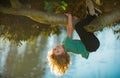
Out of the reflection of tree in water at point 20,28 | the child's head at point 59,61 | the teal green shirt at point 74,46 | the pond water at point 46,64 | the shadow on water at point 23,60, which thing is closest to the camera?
the teal green shirt at point 74,46

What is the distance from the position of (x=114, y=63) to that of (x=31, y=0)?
11.7 feet

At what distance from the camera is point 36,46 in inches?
385

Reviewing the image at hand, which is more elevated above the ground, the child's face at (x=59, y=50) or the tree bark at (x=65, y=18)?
the tree bark at (x=65, y=18)

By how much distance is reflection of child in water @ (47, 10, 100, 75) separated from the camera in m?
2.86

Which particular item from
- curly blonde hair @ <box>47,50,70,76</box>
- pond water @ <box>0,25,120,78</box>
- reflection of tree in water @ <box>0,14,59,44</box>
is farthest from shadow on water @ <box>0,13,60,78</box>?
curly blonde hair @ <box>47,50,70,76</box>

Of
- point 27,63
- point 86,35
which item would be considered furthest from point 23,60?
point 86,35

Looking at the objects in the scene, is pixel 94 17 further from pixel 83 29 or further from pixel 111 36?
pixel 111 36

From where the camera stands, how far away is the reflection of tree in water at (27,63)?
873 centimetres

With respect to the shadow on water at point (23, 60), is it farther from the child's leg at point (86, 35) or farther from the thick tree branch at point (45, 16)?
the child's leg at point (86, 35)

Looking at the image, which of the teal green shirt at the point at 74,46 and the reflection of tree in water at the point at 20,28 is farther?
the reflection of tree in water at the point at 20,28

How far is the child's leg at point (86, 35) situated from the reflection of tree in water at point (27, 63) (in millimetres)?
5576

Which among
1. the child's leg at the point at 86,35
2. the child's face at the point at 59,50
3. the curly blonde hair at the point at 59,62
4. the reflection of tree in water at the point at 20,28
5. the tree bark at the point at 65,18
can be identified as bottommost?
the curly blonde hair at the point at 59,62

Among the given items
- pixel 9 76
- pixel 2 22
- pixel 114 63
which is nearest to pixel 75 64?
pixel 114 63

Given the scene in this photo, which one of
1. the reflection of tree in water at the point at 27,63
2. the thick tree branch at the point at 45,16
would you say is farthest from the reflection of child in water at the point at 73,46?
the reflection of tree in water at the point at 27,63
